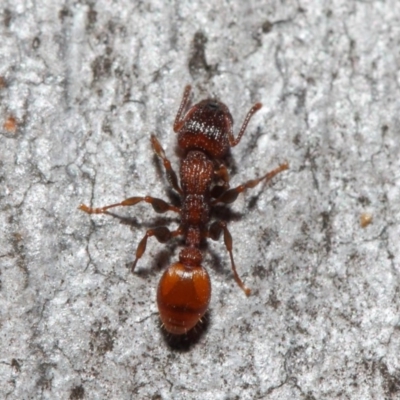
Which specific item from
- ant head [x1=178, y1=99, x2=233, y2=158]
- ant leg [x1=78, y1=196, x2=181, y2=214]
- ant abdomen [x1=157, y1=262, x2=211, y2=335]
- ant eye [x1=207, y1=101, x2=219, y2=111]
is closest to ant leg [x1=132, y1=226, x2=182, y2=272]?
ant leg [x1=78, y1=196, x2=181, y2=214]

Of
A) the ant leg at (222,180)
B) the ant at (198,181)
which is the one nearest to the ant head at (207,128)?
the ant at (198,181)

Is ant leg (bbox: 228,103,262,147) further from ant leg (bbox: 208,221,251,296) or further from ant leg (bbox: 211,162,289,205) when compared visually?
ant leg (bbox: 208,221,251,296)

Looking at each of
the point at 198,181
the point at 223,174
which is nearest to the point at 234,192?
the point at 223,174

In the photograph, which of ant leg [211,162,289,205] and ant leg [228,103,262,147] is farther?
ant leg [228,103,262,147]

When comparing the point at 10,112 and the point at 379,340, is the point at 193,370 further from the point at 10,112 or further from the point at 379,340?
the point at 10,112

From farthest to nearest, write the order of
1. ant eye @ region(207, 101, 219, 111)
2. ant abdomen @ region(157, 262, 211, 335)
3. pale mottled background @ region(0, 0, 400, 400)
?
ant eye @ region(207, 101, 219, 111) < pale mottled background @ region(0, 0, 400, 400) < ant abdomen @ region(157, 262, 211, 335)

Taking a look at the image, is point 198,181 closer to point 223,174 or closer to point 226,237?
point 223,174
